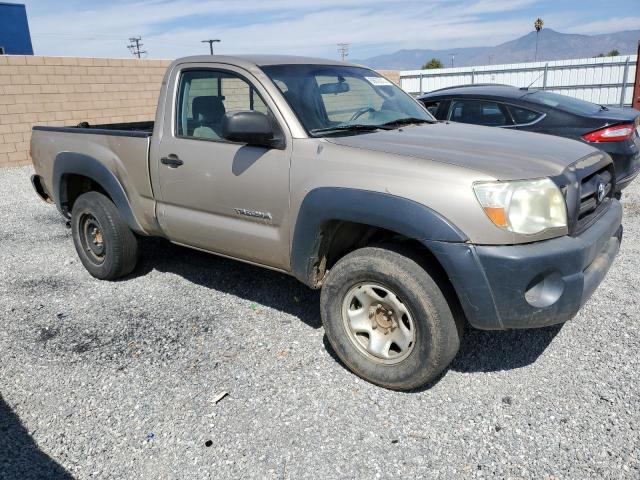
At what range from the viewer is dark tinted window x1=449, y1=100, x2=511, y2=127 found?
21.5 feet

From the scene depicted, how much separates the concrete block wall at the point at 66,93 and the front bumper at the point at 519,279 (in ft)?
38.8

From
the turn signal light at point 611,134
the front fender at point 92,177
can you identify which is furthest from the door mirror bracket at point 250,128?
the turn signal light at point 611,134

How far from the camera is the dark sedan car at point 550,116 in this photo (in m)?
5.93

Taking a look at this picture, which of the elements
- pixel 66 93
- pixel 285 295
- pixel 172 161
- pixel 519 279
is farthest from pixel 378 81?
pixel 66 93

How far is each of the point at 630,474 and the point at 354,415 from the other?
131 centimetres

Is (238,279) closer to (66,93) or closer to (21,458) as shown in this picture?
(21,458)

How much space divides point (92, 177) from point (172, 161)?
3.57ft

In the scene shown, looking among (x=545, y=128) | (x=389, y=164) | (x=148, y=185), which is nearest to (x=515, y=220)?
(x=389, y=164)

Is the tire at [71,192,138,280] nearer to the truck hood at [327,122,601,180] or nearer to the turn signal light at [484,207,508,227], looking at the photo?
the truck hood at [327,122,601,180]

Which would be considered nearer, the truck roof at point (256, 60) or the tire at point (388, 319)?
the tire at point (388, 319)

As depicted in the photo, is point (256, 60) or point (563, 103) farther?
point (563, 103)

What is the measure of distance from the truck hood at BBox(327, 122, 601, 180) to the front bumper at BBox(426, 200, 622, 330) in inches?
15.0

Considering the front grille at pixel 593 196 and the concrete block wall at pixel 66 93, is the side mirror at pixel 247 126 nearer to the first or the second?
the front grille at pixel 593 196

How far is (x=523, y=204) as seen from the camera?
8.65ft
